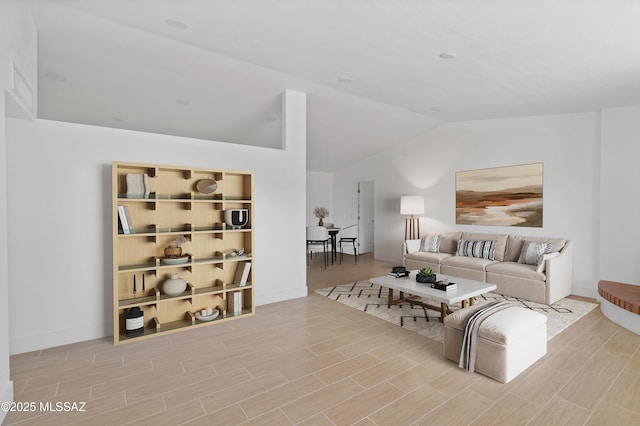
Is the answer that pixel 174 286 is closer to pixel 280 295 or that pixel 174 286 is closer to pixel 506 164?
pixel 280 295

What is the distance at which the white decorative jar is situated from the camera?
11.4 feet

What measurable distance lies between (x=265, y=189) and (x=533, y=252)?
4.01 m

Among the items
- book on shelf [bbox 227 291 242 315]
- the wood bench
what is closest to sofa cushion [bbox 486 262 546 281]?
the wood bench

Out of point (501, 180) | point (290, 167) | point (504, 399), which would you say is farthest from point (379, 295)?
point (501, 180)

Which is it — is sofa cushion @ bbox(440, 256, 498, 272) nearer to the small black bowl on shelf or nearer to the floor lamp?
the floor lamp

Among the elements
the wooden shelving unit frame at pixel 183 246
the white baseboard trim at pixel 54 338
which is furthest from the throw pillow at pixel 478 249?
the white baseboard trim at pixel 54 338

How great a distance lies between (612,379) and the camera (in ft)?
8.13

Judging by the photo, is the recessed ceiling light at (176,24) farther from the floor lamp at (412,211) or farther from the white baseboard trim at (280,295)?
the floor lamp at (412,211)

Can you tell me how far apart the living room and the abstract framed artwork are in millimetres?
134

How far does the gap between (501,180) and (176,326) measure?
545cm

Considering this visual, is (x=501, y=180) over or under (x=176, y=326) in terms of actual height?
over

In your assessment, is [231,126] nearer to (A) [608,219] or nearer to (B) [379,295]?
(B) [379,295]

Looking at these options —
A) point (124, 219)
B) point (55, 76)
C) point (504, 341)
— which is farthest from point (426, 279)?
point (55, 76)

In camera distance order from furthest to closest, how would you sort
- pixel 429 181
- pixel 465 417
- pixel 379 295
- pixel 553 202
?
pixel 429 181
pixel 553 202
pixel 379 295
pixel 465 417
